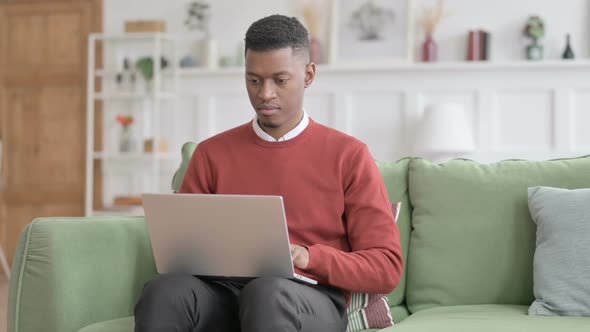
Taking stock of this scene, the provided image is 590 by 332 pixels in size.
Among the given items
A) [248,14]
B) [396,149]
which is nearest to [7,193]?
[248,14]

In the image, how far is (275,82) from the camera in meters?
2.10

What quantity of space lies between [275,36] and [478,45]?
11.6 feet

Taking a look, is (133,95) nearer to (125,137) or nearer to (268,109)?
(125,137)

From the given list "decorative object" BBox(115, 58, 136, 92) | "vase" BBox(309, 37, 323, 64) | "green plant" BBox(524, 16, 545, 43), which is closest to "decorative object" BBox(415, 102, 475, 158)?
"green plant" BBox(524, 16, 545, 43)

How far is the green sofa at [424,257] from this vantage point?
206cm

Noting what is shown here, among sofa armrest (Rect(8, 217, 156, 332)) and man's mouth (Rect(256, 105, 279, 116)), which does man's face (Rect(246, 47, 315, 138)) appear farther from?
sofa armrest (Rect(8, 217, 156, 332))

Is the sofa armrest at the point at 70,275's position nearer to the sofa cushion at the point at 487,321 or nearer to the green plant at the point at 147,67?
the sofa cushion at the point at 487,321

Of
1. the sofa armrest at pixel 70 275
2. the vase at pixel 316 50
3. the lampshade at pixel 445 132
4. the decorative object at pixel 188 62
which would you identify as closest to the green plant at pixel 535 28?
the lampshade at pixel 445 132

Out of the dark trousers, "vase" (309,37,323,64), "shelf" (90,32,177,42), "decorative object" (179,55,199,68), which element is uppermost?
"shelf" (90,32,177,42)

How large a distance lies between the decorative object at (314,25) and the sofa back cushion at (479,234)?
325cm

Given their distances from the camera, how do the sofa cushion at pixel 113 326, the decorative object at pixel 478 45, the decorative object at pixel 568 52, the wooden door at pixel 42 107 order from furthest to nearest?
the wooden door at pixel 42 107
the decorative object at pixel 478 45
the decorative object at pixel 568 52
the sofa cushion at pixel 113 326

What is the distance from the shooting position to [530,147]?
17.5ft

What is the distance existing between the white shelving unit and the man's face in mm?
3738

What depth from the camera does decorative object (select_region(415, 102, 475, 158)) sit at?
5020 millimetres
